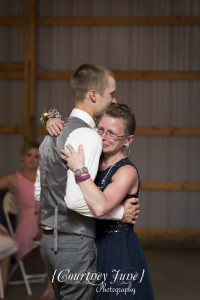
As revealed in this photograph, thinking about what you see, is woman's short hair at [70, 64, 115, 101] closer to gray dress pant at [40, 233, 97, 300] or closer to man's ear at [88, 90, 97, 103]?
man's ear at [88, 90, 97, 103]

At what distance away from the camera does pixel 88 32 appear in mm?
8266

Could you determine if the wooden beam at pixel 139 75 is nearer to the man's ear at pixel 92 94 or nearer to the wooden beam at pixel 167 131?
the wooden beam at pixel 167 131

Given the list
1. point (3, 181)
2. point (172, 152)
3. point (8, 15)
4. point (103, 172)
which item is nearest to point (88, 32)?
point (8, 15)

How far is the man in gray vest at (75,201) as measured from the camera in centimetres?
211

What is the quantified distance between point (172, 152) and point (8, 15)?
136 inches

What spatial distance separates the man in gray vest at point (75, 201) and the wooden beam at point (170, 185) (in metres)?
5.78

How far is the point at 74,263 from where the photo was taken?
2.13 meters

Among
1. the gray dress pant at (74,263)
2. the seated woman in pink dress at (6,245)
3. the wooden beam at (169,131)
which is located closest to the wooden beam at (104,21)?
the wooden beam at (169,131)

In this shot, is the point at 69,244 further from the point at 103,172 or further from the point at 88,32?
the point at 88,32

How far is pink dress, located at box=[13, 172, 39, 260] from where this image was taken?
5.04 meters

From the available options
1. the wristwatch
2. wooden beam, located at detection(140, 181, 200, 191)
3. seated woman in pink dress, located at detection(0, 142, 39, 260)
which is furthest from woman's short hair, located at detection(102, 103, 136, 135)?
wooden beam, located at detection(140, 181, 200, 191)

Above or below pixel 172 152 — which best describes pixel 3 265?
below

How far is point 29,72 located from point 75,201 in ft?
20.8

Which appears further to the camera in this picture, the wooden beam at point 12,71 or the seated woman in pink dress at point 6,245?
the wooden beam at point 12,71
